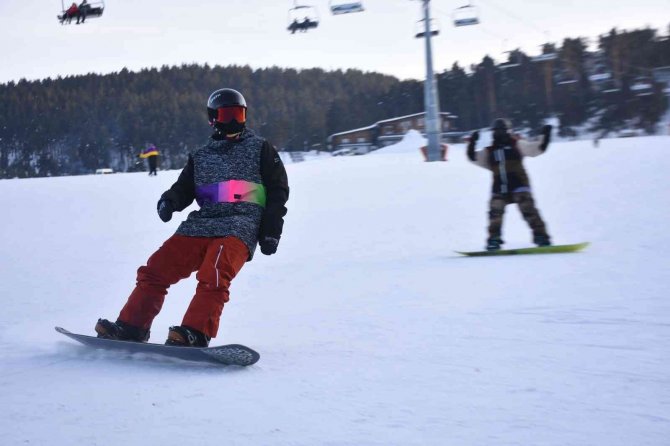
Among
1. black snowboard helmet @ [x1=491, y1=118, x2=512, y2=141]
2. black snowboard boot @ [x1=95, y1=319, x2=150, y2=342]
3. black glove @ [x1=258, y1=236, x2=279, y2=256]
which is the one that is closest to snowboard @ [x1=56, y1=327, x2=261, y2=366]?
black snowboard boot @ [x1=95, y1=319, x2=150, y2=342]

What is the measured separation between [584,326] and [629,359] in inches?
26.9

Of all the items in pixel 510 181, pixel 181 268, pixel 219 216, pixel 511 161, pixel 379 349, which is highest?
pixel 511 161

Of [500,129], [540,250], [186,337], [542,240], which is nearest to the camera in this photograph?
[186,337]

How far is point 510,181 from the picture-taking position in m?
7.26

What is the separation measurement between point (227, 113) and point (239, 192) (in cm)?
41

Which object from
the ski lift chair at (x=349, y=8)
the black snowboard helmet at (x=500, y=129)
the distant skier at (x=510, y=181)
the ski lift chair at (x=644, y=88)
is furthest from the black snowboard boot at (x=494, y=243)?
the ski lift chair at (x=644, y=88)

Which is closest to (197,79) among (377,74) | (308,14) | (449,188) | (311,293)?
(377,74)

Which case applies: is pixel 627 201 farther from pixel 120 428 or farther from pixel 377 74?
pixel 377 74

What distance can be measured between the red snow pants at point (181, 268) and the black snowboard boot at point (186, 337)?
0.12 meters

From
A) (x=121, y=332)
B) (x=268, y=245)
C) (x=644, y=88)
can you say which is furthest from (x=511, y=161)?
(x=644, y=88)

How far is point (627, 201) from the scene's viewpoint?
10.8 m

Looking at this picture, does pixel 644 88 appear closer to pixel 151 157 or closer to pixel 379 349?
pixel 151 157

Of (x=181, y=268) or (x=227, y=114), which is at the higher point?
(x=227, y=114)

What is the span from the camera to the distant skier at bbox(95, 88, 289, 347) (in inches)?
136
